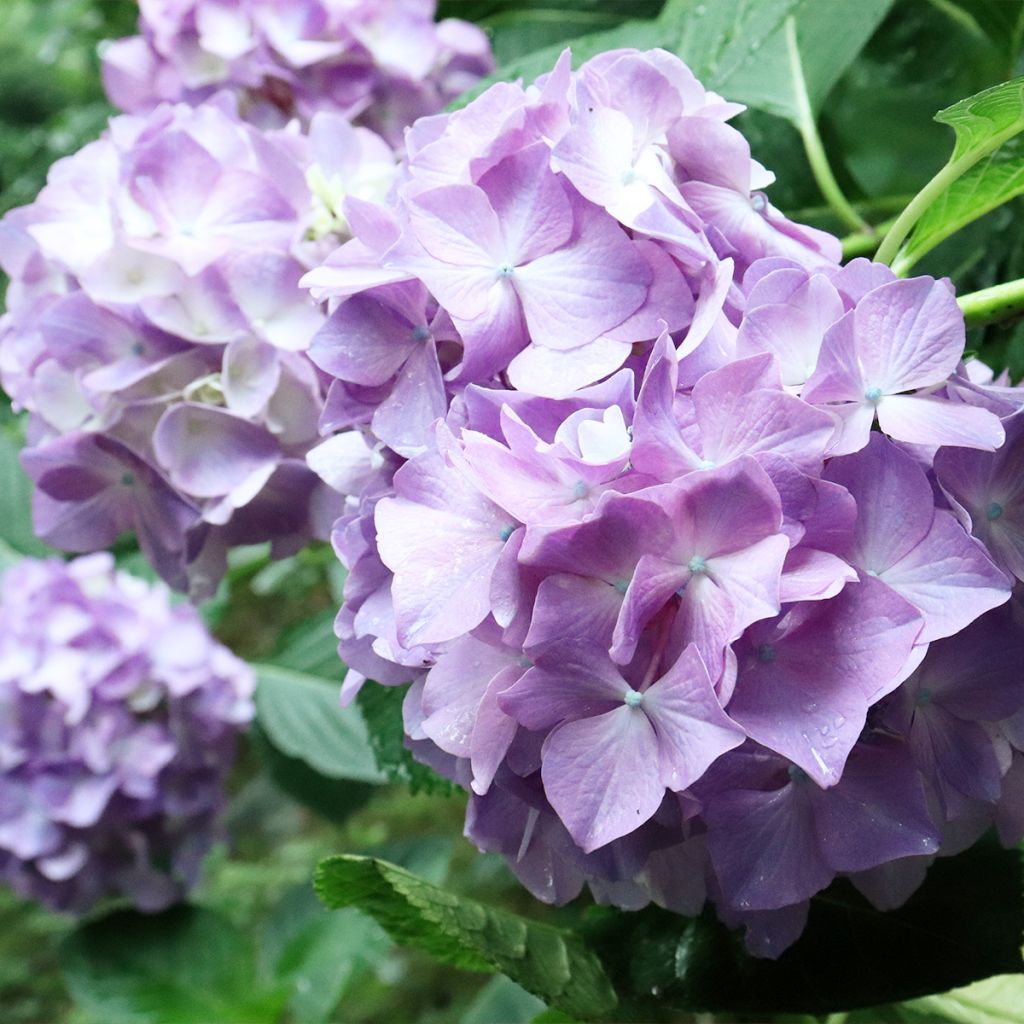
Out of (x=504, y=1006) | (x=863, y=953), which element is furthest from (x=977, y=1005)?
(x=504, y=1006)

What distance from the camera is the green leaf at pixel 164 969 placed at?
81 centimetres

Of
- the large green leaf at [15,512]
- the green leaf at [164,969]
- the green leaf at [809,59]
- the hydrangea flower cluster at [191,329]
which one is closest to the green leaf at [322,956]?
the green leaf at [164,969]

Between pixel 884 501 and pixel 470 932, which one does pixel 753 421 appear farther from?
pixel 470 932

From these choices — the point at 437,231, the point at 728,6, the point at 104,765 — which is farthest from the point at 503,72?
the point at 104,765

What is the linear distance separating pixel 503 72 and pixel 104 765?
46 centimetres

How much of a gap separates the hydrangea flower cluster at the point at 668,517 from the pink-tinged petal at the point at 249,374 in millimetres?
102

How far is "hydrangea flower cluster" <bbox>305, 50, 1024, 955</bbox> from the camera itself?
0.24 m

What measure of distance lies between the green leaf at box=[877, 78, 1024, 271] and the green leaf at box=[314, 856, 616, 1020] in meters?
0.20

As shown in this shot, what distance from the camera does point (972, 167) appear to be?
0.34 m

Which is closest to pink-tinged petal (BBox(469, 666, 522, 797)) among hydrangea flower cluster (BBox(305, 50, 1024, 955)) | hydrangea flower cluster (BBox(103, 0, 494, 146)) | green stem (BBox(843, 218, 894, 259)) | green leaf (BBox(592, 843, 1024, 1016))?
hydrangea flower cluster (BBox(305, 50, 1024, 955))

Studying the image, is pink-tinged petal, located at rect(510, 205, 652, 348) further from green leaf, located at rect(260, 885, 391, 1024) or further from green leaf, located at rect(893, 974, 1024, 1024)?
green leaf, located at rect(260, 885, 391, 1024)

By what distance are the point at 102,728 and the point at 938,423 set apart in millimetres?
585

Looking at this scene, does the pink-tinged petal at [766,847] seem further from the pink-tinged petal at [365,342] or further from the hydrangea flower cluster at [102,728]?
the hydrangea flower cluster at [102,728]

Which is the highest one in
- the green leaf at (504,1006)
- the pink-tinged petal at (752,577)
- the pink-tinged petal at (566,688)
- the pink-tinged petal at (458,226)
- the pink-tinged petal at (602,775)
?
the pink-tinged petal at (458,226)
